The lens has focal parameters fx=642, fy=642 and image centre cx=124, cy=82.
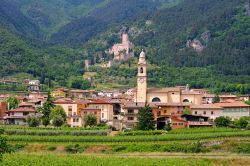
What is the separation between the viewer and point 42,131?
84.1 meters

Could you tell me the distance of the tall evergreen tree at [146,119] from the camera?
85544mm

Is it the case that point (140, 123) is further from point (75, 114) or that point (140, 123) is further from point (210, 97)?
point (210, 97)

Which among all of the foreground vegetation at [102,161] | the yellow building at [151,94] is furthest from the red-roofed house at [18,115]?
the foreground vegetation at [102,161]

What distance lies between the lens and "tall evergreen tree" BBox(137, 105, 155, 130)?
281ft

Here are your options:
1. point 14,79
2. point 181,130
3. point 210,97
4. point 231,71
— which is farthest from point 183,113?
point 231,71

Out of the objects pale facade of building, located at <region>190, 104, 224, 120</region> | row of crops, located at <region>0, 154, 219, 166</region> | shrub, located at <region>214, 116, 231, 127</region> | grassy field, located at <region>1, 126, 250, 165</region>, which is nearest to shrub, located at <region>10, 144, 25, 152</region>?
grassy field, located at <region>1, 126, 250, 165</region>

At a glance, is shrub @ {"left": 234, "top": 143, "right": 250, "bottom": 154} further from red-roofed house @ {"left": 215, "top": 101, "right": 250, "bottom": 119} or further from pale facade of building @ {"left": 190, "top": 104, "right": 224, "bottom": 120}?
red-roofed house @ {"left": 215, "top": 101, "right": 250, "bottom": 119}

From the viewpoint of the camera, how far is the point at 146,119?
282 feet

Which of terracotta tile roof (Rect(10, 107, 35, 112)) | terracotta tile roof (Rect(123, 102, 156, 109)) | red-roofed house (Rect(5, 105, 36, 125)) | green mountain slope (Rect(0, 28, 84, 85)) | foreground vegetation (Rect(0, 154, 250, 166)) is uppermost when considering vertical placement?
green mountain slope (Rect(0, 28, 84, 85))

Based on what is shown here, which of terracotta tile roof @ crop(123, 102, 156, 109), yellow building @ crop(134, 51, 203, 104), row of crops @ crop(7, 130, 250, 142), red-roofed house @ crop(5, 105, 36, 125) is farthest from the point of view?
yellow building @ crop(134, 51, 203, 104)

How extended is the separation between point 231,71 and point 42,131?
105994mm

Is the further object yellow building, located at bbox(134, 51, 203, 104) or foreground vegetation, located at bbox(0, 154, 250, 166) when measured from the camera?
yellow building, located at bbox(134, 51, 203, 104)

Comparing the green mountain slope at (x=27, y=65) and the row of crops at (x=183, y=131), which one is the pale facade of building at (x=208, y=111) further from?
the green mountain slope at (x=27, y=65)

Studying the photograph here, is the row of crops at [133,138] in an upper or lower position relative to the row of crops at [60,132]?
lower
